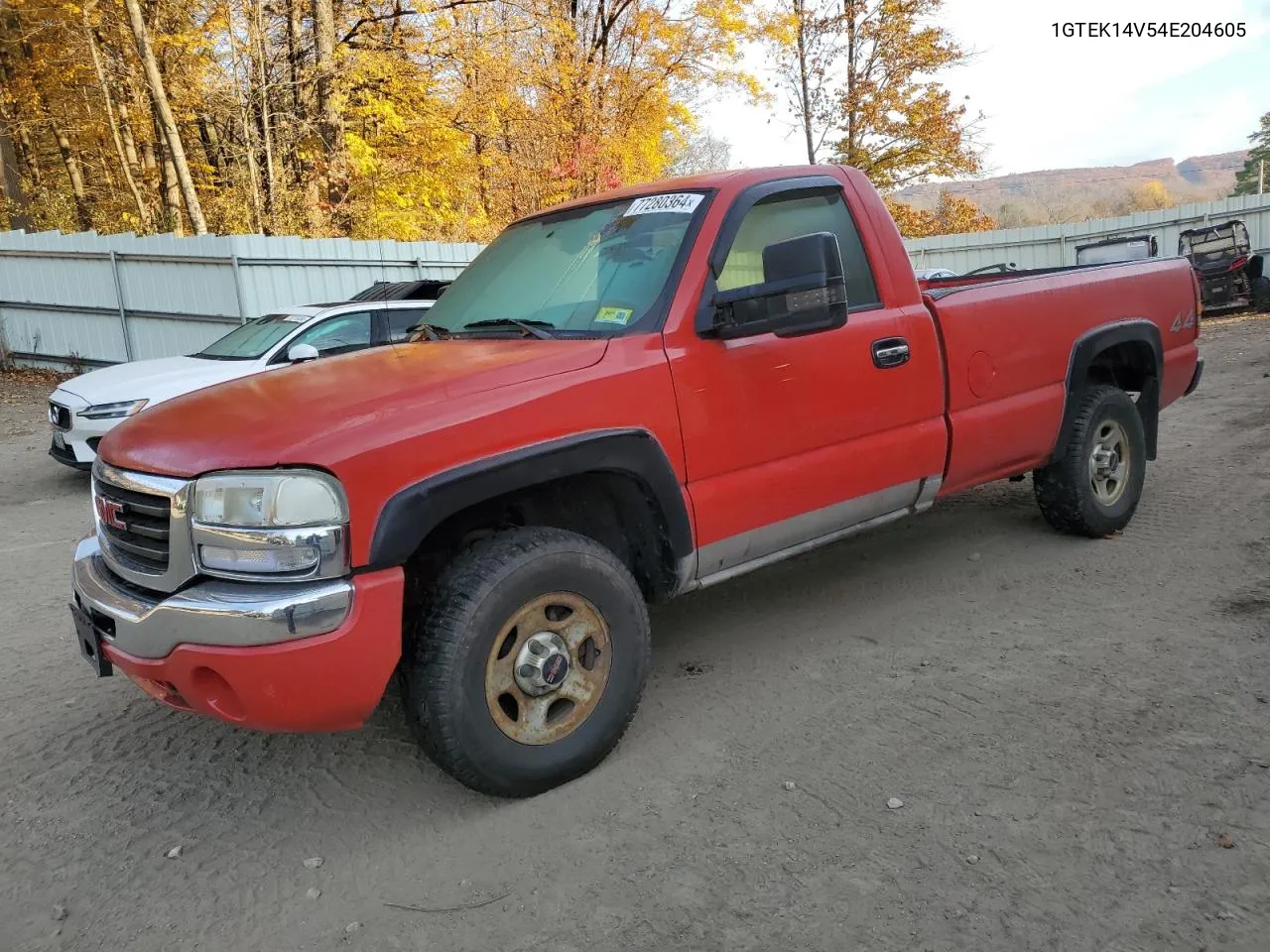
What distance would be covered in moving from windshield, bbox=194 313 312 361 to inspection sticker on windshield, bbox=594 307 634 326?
19.0ft

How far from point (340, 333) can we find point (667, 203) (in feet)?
18.4

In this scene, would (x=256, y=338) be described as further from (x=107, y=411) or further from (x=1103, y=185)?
(x=1103, y=185)

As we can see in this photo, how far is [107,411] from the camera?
747 centimetres

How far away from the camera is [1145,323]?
497 cm

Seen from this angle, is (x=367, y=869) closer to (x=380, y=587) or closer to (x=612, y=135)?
(x=380, y=587)

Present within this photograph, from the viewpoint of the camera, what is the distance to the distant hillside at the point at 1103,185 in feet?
205

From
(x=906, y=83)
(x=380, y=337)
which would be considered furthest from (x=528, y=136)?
(x=380, y=337)

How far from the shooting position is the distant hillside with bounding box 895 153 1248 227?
6254cm

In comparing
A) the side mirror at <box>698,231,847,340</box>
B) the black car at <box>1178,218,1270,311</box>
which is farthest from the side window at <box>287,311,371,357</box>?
the black car at <box>1178,218,1270,311</box>

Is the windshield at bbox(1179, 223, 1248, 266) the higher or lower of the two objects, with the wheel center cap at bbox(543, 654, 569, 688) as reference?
higher

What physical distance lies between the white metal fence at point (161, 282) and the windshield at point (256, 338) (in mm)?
4233

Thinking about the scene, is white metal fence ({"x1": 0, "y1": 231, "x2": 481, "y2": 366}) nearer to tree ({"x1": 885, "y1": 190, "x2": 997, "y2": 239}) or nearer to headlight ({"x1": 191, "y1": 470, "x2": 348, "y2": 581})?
headlight ({"x1": 191, "y1": 470, "x2": 348, "y2": 581})

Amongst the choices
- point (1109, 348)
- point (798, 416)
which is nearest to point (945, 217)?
point (1109, 348)

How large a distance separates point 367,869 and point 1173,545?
14.0 ft
